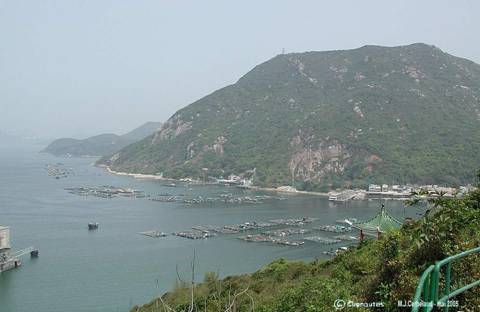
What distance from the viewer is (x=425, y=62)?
63.4 m

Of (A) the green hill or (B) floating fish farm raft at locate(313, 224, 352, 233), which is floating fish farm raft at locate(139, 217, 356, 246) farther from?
(A) the green hill

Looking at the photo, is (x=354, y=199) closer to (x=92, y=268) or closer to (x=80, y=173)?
(x=92, y=268)

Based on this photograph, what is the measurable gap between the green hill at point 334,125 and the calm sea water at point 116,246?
9.08 m

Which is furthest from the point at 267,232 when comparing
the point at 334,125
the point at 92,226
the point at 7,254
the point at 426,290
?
the point at 334,125

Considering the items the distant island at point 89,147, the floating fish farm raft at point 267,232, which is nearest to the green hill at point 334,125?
the floating fish farm raft at point 267,232

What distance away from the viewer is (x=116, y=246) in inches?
905

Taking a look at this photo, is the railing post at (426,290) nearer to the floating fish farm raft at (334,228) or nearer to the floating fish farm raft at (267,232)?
the floating fish farm raft at (267,232)

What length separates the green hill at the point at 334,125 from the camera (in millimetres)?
46688

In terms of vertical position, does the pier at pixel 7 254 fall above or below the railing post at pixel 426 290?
below

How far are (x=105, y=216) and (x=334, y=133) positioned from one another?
27.6 meters

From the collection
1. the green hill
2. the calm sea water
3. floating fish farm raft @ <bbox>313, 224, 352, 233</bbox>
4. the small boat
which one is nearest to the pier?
the calm sea water

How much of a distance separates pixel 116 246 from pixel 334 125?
34632mm

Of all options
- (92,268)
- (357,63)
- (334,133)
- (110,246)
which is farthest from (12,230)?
(357,63)

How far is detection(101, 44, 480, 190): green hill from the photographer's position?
46688 millimetres
